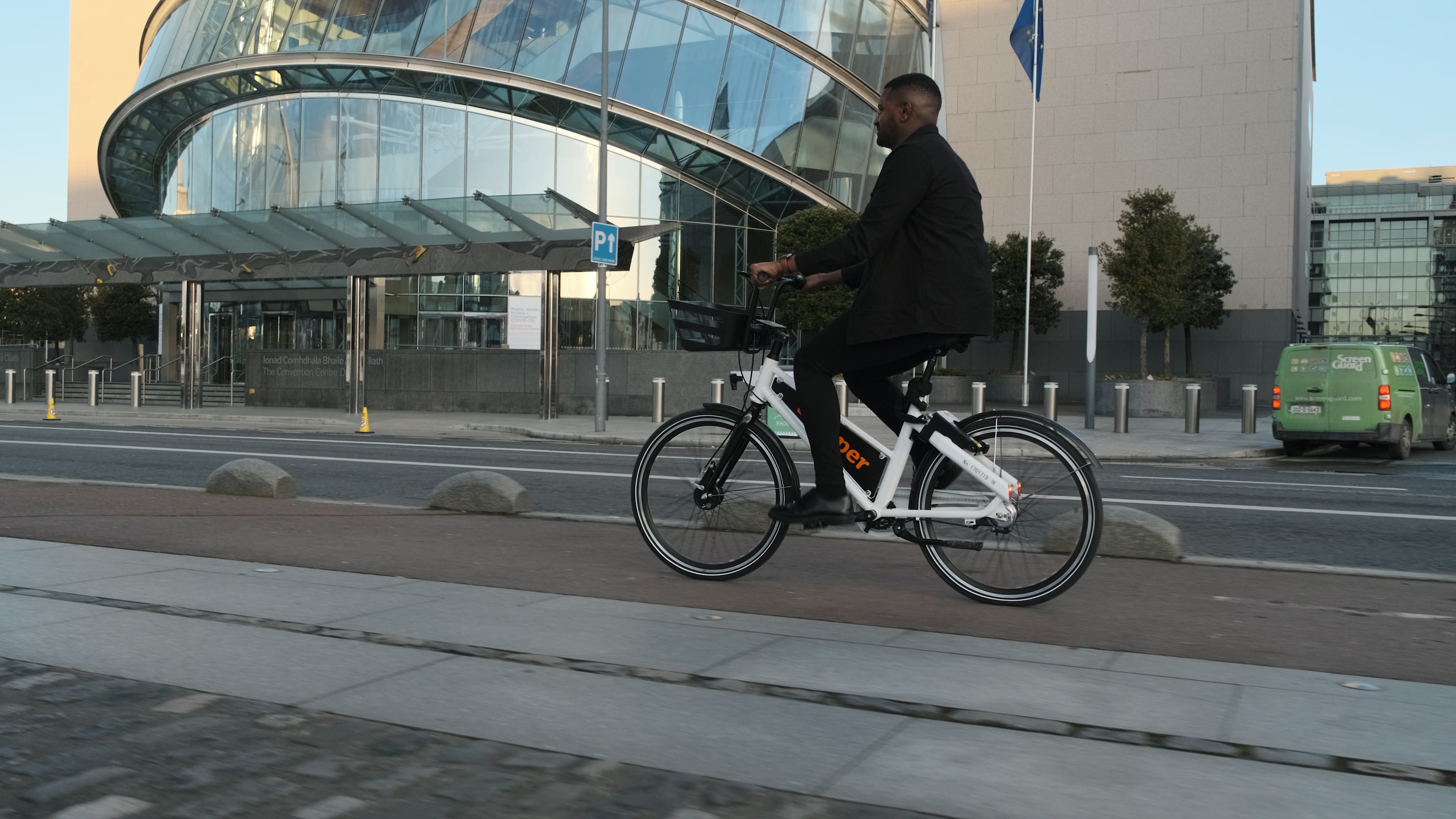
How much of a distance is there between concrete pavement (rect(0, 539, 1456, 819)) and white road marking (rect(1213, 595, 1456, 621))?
1.28m

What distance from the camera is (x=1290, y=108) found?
35.7 metres

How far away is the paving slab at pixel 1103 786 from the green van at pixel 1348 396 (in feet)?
51.6

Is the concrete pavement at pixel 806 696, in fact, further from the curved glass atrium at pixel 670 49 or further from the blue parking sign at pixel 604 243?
the curved glass atrium at pixel 670 49

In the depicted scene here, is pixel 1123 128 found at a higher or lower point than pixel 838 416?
higher

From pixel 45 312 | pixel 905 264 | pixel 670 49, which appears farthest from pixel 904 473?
pixel 45 312

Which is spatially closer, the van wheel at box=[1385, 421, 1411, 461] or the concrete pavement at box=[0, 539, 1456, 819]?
the concrete pavement at box=[0, 539, 1456, 819]

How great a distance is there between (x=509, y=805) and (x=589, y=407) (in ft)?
83.4

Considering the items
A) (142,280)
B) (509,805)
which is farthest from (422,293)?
(509,805)

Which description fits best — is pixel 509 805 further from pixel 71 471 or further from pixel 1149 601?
pixel 71 471

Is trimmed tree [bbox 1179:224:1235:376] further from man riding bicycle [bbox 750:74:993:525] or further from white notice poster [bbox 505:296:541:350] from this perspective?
man riding bicycle [bbox 750:74:993:525]

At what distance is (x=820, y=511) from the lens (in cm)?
512

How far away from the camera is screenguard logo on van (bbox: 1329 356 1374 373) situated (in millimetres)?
17016

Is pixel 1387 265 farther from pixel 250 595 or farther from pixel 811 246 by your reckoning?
pixel 250 595

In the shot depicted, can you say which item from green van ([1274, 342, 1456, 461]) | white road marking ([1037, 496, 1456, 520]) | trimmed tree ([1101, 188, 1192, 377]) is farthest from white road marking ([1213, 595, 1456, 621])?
trimmed tree ([1101, 188, 1192, 377])
